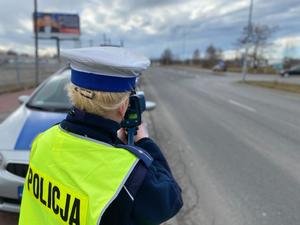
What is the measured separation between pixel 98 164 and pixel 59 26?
2016 inches

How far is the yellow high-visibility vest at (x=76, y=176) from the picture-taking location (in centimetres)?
105

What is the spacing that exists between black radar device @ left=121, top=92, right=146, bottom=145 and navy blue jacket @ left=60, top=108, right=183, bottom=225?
0.36 feet

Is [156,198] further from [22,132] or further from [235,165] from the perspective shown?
[235,165]

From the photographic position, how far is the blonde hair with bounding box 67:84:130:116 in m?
1.15

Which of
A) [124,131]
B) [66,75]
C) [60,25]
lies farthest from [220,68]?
[124,131]

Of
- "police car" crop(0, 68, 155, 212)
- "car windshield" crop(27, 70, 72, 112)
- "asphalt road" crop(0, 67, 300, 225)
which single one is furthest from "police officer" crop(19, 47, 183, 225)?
→ "car windshield" crop(27, 70, 72, 112)

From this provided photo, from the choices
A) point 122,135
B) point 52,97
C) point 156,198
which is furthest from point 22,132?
point 156,198

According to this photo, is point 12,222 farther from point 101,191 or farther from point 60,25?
point 60,25

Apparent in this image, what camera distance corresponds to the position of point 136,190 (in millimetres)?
1084

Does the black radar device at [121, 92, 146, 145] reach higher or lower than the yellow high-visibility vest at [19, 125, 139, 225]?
higher

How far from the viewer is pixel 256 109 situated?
10.6 metres

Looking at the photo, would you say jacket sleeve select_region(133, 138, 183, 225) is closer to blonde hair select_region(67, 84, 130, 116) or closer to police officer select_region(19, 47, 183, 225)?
police officer select_region(19, 47, 183, 225)

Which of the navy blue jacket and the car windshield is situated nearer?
the navy blue jacket

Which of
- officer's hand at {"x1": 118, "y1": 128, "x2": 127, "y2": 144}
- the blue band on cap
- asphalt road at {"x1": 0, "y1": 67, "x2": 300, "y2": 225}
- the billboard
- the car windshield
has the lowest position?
asphalt road at {"x1": 0, "y1": 67, "x2": 300, "y2": 225}
